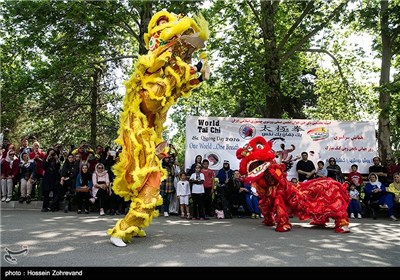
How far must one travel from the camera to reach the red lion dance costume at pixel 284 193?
25.3ft

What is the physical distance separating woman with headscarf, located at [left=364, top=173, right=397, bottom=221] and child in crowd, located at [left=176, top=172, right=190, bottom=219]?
497 centimetres

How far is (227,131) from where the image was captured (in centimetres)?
1167

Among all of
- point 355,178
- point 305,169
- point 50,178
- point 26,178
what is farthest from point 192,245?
point 355,178

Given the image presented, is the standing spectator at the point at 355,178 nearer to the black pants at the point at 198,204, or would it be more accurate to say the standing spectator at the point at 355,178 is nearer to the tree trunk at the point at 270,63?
the tree trunk at the point at 270,63

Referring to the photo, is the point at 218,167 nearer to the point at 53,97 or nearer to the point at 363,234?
the point at 363,234

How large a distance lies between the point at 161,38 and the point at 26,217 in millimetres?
5112

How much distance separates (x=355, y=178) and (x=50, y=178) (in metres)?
8.44

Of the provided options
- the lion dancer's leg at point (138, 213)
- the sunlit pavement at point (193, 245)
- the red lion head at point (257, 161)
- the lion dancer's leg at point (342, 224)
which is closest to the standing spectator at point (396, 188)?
the sunlit pavement at point (193, 245)

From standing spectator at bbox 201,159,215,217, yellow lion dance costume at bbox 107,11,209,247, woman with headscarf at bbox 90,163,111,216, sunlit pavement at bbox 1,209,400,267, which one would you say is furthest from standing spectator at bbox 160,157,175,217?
yellow lion dance costume at bbox 107,11,209,247

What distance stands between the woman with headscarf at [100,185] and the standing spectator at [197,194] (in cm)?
→ 214

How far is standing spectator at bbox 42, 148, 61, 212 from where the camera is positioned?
9820 millimetres

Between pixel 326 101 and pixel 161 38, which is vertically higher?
pixel 326 101

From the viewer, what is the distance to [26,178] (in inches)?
401

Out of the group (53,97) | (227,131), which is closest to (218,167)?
(227,131)
